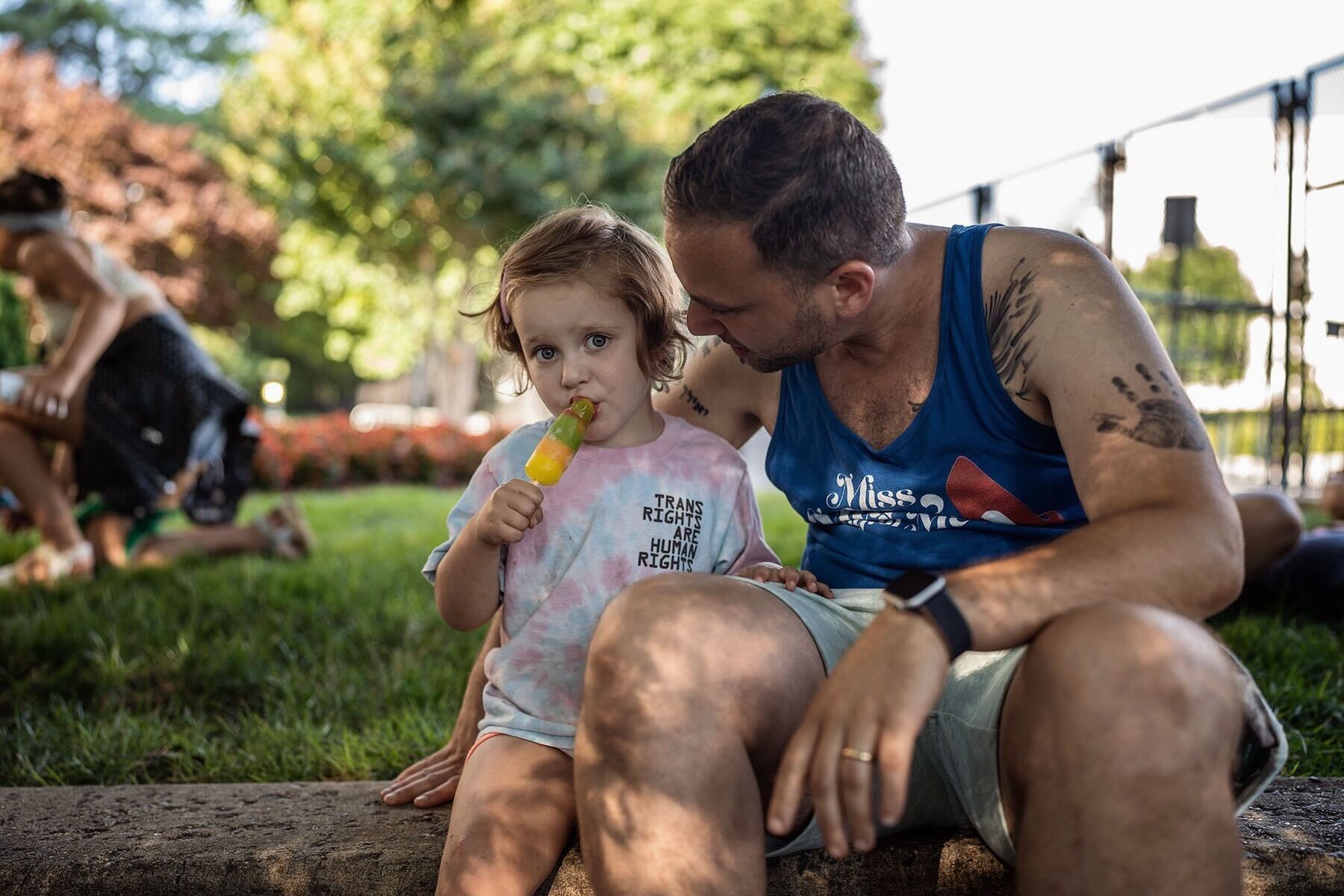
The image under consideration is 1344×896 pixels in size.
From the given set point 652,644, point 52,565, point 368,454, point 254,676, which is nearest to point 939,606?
point 652,644

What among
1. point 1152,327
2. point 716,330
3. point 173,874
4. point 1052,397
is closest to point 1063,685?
point 1052,397

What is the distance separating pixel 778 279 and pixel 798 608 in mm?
542

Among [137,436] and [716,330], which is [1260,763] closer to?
[716,330]

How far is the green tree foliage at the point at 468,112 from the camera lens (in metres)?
15.3

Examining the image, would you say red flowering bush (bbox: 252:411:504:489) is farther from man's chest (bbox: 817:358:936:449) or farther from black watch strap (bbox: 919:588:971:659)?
black watch strap (bbox: 919:588:971:659)

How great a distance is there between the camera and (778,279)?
1.86 meters

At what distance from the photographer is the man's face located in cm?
186

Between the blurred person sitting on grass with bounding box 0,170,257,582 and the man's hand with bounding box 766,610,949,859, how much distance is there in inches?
179

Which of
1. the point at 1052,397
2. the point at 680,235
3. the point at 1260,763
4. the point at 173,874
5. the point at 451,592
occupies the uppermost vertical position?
the point at 680,235

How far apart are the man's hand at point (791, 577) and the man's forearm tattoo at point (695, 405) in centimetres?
49

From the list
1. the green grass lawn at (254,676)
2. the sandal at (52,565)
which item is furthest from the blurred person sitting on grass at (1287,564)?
the sandal at (52,565)

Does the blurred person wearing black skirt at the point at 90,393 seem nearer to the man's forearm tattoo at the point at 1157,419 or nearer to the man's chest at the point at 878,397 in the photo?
the man's chest at the point at 878,397

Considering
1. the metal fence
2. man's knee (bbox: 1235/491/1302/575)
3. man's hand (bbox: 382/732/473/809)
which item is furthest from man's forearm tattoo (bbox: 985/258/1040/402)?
the metal fence

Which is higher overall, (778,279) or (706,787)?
(778,279)
